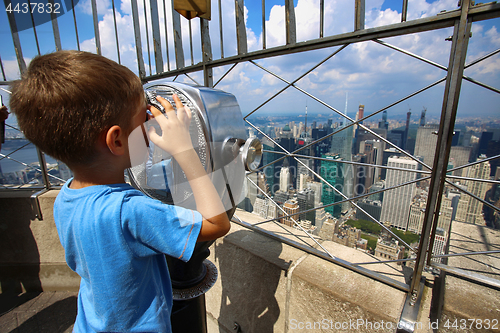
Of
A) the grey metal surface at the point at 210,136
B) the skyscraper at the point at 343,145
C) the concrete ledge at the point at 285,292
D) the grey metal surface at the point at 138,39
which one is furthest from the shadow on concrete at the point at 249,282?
the grey metal surface at the point at 138,39

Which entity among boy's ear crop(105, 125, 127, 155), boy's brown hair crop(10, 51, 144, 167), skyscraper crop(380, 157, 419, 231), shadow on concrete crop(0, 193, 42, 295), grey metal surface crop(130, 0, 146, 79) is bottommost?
shadow on concrete crop(0, 193, 42, 295)

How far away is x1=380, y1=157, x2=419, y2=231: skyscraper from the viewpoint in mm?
1580

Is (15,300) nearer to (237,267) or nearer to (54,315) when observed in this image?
(54,315)

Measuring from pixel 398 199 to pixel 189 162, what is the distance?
1.64m

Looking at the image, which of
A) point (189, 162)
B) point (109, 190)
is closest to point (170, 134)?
point (189, 162)

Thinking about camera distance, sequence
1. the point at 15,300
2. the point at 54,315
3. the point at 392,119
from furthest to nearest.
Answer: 1. the point at 15,300
2. the point at 54,315
3. the point at 392,119

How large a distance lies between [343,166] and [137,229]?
201 cm

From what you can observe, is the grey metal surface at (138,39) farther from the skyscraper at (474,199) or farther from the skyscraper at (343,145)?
the skyscraper at (474,199)

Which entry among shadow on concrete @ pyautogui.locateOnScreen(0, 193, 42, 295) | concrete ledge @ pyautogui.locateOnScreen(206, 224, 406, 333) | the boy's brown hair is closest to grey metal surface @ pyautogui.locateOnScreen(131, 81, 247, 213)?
the boy's brown hair

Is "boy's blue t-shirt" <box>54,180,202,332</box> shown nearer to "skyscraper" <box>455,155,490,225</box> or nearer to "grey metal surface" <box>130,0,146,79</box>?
"skyscraper" <box>455,155,490,225</box>

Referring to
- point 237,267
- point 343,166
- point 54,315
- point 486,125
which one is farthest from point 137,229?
point 54,315

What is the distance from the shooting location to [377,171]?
1.72 meters

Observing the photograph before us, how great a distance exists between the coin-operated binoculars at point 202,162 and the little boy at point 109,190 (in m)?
0.11

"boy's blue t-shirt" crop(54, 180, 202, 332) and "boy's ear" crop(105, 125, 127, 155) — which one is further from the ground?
"boy's ear" crop(105, 125, 127, 155)
